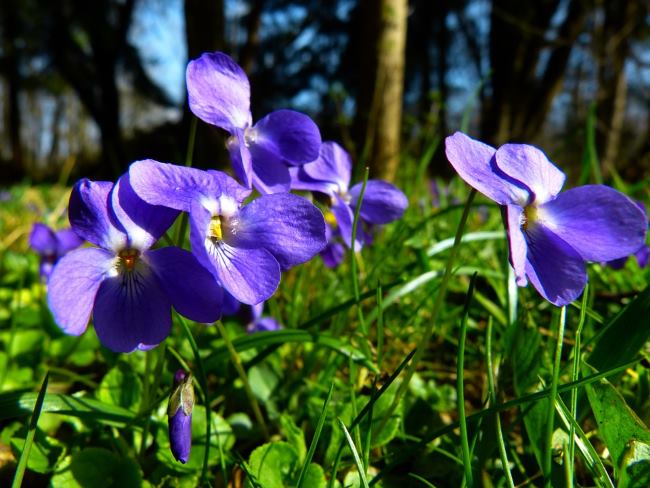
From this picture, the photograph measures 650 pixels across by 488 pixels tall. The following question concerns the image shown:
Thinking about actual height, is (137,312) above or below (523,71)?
above

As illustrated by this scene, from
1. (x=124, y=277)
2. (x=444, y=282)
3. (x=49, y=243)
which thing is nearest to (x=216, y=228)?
(x=124, y=277)

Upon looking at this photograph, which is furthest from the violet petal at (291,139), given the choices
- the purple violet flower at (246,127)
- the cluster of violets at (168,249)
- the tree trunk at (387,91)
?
the tree trunk at (387,91)

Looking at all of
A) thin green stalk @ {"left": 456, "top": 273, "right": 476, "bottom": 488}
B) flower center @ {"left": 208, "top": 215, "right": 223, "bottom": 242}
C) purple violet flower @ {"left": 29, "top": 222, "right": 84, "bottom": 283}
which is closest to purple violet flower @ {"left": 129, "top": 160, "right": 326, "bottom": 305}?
flower center @ {"left": 208, "top": 215, "right": 223, "bottom": 242}

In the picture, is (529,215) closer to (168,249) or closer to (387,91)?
(168,249)

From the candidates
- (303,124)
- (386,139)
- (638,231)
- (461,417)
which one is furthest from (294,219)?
(386,139)

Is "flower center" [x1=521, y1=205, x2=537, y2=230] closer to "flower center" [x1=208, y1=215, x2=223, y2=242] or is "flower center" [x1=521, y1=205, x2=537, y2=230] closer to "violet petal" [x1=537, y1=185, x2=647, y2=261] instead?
"violet petal" [x1=537, y1=185, x2=647, y2=261]

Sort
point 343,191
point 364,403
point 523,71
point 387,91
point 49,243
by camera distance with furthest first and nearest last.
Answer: point 523,71 < point 387,91 < point 49,243 < point 343,191 < point 364,403
